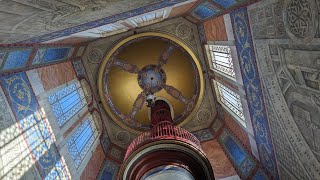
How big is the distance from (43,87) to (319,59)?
622cm

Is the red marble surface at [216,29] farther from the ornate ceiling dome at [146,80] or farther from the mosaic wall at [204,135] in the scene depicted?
the mosaic wall at [204,135]

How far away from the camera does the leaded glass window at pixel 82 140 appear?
313 inches

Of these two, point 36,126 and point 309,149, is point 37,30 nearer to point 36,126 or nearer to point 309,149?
point 36,126

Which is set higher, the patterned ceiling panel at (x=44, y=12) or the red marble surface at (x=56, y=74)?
the patterned ceiling panel at (x=44, y=12)

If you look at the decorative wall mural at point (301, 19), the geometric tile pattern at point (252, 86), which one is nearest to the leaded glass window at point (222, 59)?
the geometric tile pattern at point (252, 86)

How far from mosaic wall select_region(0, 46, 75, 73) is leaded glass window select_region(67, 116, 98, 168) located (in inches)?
93.9

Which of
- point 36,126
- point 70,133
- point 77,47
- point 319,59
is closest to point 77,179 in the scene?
point 70,133

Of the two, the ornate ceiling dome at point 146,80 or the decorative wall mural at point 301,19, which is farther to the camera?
the ornate ceiling dome at point 146,80

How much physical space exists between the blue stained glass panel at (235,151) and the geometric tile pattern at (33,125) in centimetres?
559

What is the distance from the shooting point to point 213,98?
38.5 feet

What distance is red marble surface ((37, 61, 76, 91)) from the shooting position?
723 centimetres

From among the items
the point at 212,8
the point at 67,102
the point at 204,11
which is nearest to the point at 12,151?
the point at 67,102

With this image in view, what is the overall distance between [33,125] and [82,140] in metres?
2.90

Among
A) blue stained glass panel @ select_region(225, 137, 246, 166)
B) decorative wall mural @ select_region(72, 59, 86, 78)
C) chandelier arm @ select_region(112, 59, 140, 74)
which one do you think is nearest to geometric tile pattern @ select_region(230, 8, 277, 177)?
blue stained glass panel @ select_region(225, 137, 246, 166)
